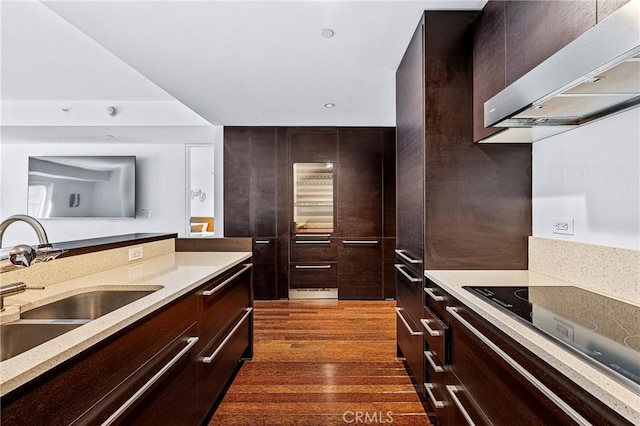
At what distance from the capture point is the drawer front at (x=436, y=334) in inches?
63.2

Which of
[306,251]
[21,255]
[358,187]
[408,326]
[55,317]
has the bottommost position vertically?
[408,326]

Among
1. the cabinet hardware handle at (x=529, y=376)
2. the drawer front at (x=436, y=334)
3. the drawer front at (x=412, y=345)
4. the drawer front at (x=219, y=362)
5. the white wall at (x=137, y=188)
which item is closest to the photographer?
the cabinet hardware handle at (x=529, y=376)

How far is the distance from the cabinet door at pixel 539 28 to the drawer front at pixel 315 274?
3.44m

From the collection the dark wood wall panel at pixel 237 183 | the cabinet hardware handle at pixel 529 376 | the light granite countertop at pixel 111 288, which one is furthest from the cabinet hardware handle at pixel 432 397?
the dark wood wall panel at pixel 237 183

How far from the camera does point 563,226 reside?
1.72 meters

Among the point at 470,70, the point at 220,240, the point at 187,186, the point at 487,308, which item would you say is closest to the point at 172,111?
the point at 187,186

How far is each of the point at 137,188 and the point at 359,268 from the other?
3.83 metres

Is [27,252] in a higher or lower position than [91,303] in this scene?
higher

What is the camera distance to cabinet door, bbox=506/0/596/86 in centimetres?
112

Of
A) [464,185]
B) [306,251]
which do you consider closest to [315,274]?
[306,251]

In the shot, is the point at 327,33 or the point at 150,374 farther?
the point at 327,33

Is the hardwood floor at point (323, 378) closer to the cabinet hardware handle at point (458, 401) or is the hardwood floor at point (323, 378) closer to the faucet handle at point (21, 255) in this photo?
the cabinet hardware handle at point (458, 401)

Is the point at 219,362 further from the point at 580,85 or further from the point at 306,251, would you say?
the point at 306,251

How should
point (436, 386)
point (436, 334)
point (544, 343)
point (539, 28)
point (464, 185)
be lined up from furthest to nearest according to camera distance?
point (464, 185)
point (436, 386)
point (436, 334)
point (539, 28)
point (544, 343)
